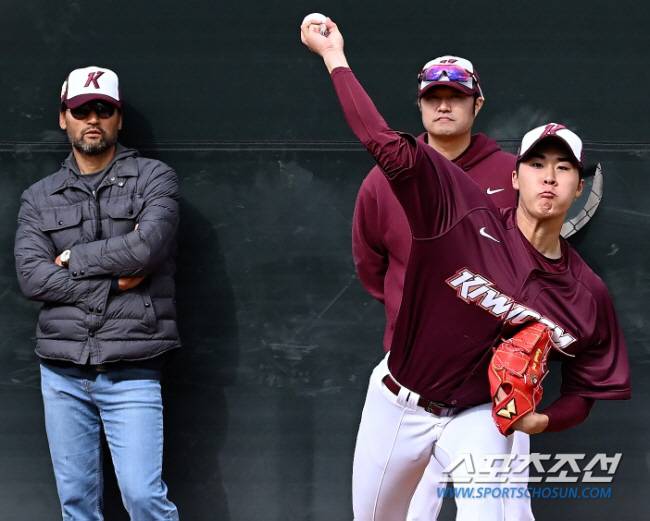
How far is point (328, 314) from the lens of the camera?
483 centimetres

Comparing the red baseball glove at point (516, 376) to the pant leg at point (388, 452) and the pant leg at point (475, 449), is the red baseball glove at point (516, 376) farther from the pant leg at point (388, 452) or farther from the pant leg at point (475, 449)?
the pant leg at point (388, 452)

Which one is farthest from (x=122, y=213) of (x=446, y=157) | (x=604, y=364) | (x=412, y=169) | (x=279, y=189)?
(x=604, y=364)

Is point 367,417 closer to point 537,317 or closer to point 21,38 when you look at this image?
point 537,317

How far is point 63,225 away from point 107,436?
92cm

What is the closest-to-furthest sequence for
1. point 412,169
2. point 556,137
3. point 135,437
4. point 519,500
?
point 412,169 → point 556,137 → point 519,500 → point 135,437

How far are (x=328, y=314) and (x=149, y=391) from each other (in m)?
0.95

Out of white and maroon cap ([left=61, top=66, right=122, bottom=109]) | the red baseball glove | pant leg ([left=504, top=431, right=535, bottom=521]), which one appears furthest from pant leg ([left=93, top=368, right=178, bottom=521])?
the red baseball glove

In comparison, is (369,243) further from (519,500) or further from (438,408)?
(519,500)

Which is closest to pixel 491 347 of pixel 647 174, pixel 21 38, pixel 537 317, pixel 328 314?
pixel 537 317

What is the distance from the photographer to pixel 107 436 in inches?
172

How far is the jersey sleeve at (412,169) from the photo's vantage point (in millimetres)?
3188

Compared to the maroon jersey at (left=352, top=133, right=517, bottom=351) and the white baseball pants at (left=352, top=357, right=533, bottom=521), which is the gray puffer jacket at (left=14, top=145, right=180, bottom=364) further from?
the white baseball pants at (left=352, top=357, right=533, bottom=521)

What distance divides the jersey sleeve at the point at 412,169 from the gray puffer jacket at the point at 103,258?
4.38ft

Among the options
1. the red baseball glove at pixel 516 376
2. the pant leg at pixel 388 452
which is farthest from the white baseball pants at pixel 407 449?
the red baseball glove at pixel 516 376
